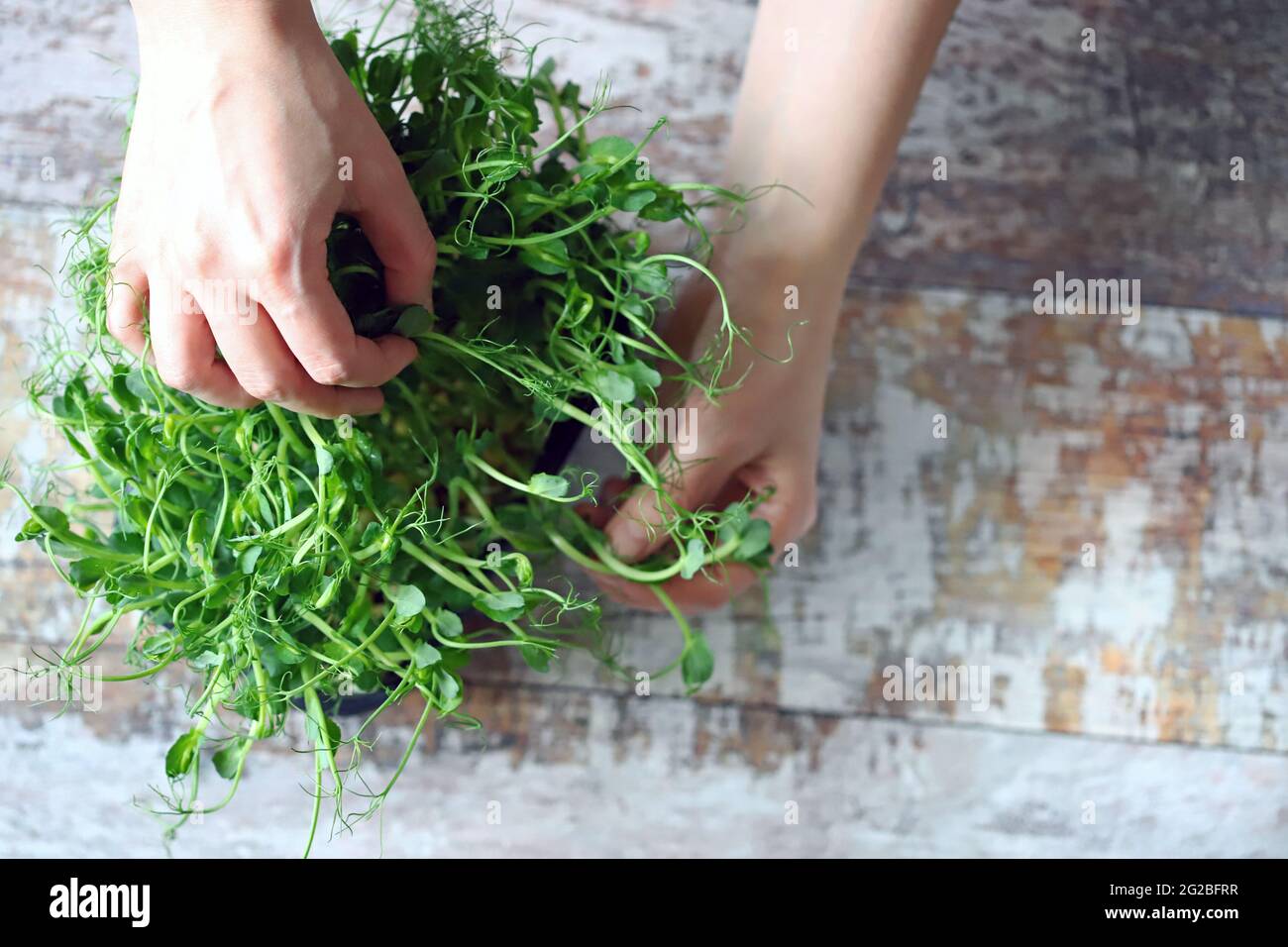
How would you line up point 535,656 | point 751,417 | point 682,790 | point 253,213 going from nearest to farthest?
1. point 253,213
2. point 535,656
3. point 751,417
4. point 682,790

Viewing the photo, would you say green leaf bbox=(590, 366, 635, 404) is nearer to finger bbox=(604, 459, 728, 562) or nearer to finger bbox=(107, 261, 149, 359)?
finger bbox=(604, 459, 728, 562)

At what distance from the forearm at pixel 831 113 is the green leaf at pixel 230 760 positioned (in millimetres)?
416

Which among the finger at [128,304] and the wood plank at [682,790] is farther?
the wood plank at [682,790]

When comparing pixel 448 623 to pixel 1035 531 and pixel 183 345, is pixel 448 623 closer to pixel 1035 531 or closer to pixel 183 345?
pixel 183 345

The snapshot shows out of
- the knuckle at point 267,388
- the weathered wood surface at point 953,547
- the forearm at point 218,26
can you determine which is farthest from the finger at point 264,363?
the weathered wood surface at point 953,547

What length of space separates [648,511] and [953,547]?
12.3 inches

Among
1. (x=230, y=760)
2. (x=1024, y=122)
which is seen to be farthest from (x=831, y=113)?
(x=230, y=760)

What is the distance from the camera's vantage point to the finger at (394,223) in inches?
16.7

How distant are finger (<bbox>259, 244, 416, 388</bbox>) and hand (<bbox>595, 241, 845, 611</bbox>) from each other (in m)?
0.19

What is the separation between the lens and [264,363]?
420 mm

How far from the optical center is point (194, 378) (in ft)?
1.44

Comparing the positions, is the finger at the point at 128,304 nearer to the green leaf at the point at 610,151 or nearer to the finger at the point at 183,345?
the finger at the point at 183,345
